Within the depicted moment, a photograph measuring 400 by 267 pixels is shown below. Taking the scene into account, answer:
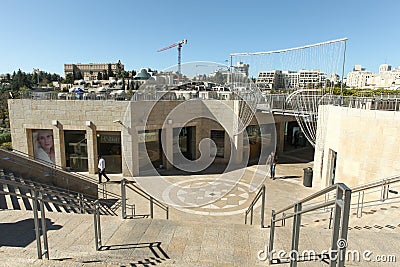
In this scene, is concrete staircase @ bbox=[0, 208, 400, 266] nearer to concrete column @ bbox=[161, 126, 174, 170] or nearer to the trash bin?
the trash bin

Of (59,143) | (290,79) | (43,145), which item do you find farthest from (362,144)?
(43,145)

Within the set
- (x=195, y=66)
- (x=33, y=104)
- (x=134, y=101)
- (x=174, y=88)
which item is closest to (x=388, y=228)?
(x=195, y=66)

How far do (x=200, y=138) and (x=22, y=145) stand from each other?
941 centimetres

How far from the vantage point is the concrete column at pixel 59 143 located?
12.9 meters

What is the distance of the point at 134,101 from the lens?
12492 mm

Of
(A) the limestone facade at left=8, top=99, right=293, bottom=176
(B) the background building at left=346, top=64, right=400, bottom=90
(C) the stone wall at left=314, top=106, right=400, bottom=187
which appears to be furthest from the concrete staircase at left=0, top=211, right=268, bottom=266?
(B) the background building at left=346, top=64, right=400, bottom=90

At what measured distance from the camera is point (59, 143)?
13.1 m

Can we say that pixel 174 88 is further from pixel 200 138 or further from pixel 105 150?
pixel 105 150

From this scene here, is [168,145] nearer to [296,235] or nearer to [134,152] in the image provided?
[134,152]

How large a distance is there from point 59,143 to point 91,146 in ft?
5.51

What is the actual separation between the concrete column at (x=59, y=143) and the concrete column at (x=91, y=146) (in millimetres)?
1384

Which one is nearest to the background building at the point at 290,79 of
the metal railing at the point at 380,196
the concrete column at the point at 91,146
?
the metal railing at the point at 380,196

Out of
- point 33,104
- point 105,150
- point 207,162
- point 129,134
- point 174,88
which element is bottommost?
point 207,162

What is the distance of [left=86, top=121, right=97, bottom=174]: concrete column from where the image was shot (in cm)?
1280
